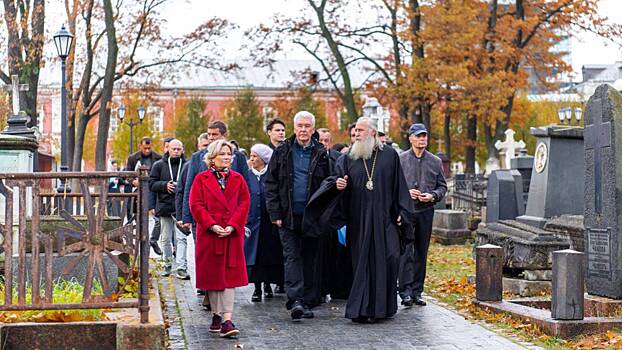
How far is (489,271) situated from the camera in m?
10.3

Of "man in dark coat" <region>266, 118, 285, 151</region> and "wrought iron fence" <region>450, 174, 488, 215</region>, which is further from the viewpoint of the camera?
"wrought iron fence" <region>450, 174, 488, 215</region>

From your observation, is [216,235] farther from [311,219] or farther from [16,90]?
[16,90]

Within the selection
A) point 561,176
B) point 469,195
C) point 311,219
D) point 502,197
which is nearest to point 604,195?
point 311,219

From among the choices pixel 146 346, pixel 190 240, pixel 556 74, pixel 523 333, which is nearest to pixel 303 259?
pixel 523 333

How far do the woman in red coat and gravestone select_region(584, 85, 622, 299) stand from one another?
3.56 m

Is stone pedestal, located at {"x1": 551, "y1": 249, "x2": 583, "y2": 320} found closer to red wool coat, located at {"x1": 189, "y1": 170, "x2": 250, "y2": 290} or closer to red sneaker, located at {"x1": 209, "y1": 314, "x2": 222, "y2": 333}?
red wool coat, located at {"x1": 189, "y1": 170, "x2": 250, "y2": 290}

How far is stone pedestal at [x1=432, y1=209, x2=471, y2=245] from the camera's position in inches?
827

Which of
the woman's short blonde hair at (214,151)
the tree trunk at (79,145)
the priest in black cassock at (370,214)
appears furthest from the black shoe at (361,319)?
the tree trunk at (79,145)

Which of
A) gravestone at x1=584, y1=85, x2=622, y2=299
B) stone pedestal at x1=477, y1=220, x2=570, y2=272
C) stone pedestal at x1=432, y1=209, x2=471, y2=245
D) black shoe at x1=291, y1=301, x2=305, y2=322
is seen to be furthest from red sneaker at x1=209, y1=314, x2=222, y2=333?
stone pedestal at x1=432, y1=209, x2=471, y2=245

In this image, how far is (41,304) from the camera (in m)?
7.21

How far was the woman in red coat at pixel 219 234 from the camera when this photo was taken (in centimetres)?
882

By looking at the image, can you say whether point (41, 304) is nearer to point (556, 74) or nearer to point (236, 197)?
point (236, 197)

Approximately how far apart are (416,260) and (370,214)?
4.91 ft

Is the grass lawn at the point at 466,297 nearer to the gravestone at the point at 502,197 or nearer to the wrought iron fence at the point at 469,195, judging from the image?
the gravestone at the point at 502,197
